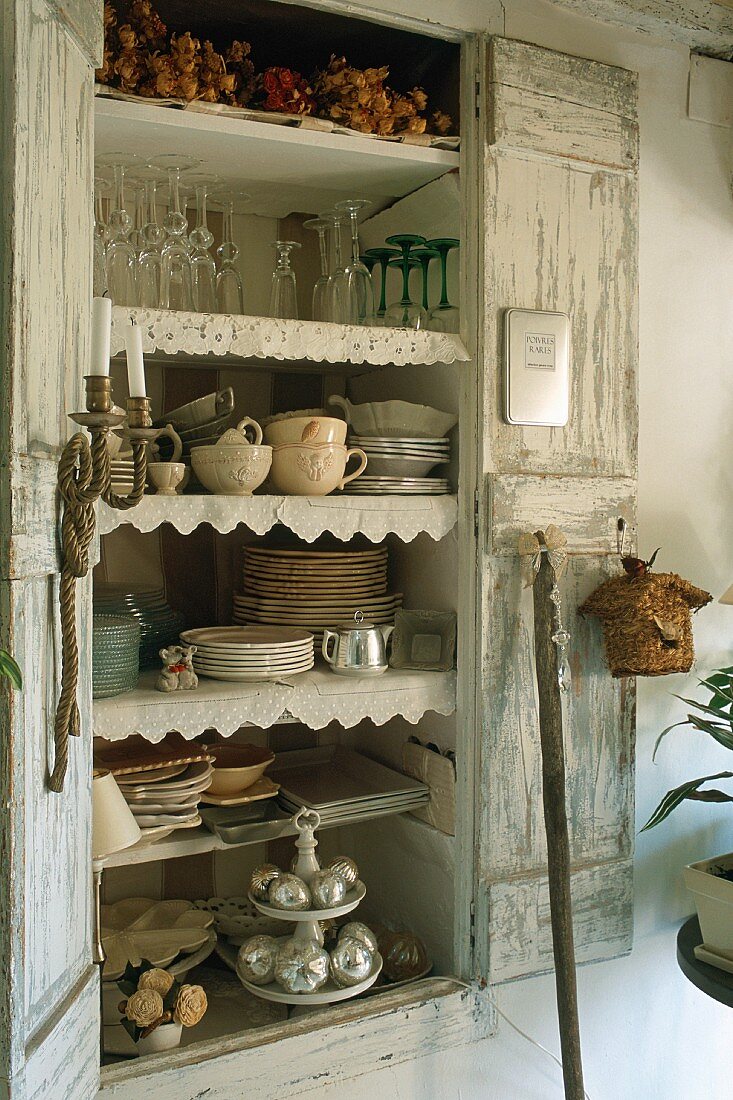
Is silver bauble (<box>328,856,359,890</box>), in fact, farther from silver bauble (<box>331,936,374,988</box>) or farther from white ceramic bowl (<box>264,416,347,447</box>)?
white ceramic bowl (<box>264,416,347,447</box>)

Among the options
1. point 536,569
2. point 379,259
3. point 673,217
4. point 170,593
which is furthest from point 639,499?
point 170,593

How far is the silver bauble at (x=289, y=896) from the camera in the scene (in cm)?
180

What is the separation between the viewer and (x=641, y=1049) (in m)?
2.13

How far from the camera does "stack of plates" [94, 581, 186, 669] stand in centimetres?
194

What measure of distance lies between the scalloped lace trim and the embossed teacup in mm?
169

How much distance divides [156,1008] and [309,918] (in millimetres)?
306

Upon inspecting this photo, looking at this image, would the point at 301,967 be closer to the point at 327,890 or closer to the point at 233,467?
the point at 327,890

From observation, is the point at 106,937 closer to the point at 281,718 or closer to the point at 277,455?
the point at 281,718

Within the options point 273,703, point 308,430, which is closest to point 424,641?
point 273,703

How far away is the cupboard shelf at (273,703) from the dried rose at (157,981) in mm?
453

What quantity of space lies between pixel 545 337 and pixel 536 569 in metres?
0.46

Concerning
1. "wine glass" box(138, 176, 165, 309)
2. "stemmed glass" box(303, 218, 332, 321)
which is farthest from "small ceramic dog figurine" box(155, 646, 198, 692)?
"stemmed glass" box(303, 218, 332, 321)

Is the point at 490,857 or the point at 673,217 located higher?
the point at 673,217

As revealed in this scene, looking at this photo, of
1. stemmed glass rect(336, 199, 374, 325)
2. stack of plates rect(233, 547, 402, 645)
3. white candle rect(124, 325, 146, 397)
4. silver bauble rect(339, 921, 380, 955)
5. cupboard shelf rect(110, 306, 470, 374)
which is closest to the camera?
white candle rect(124, 325, 146, 397)
